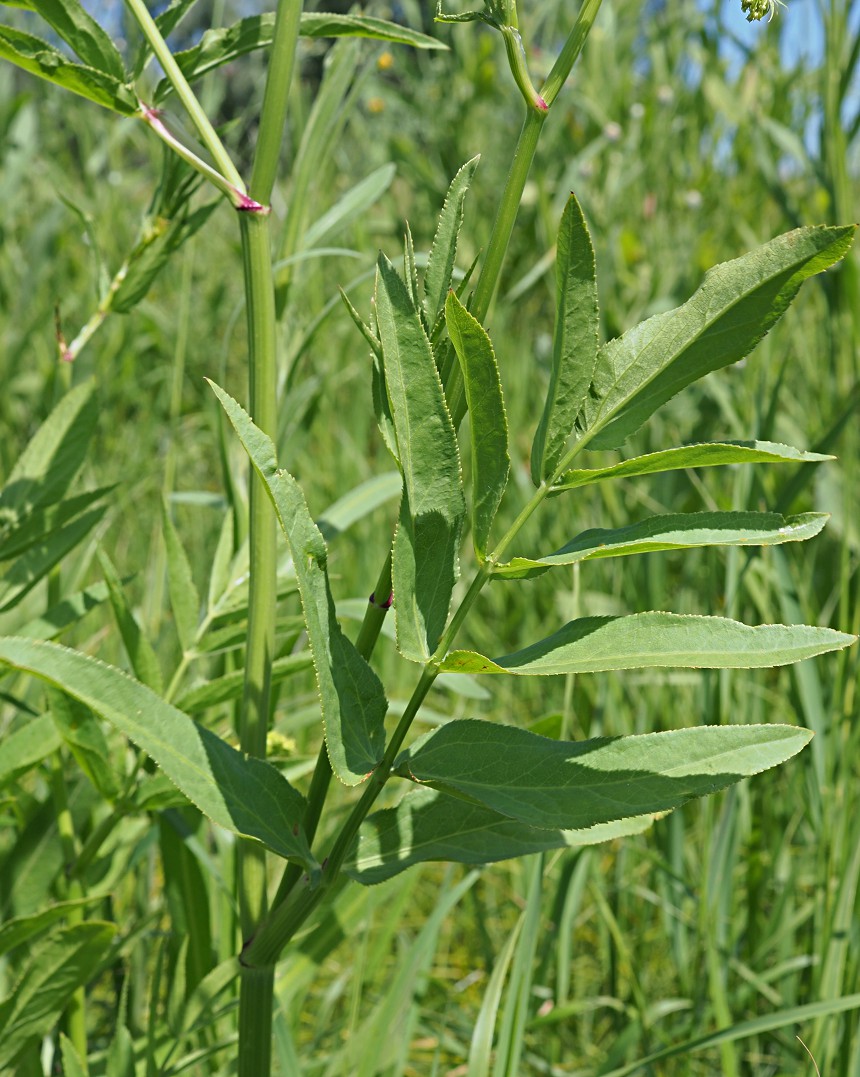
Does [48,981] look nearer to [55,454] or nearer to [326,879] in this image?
[326,879]

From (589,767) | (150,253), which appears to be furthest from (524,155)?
(150,253)

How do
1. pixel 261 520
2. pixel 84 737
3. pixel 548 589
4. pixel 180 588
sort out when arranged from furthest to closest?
pixel 548 589, pixel 180 588, pixel 84 737, pixel 261 520

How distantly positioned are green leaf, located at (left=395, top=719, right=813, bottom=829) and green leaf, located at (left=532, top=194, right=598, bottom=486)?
120 millimetres

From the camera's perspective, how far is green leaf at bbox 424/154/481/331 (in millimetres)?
455

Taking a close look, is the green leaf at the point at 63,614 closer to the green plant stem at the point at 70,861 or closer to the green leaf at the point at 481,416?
the green plant stem at the point at 70,861

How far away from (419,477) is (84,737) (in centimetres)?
30

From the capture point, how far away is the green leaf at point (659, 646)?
1.33 feet

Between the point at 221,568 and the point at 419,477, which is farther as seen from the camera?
the point at 221,568

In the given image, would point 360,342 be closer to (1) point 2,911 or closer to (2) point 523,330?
(2) point 523,330

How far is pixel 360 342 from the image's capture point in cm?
248

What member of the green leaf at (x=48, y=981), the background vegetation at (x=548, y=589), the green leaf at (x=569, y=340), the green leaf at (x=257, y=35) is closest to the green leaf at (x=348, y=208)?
the background vegetation at (x=548, y=589)

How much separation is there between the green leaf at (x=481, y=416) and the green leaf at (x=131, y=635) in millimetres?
289

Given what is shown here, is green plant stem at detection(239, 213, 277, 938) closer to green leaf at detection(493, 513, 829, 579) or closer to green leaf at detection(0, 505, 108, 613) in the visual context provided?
green leaf at detection(493, 513, 829, 579)

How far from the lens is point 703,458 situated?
1.42 ft
